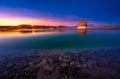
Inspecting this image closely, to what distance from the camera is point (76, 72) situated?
869 centimetres

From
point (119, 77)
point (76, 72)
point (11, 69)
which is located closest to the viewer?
point (119, 77)

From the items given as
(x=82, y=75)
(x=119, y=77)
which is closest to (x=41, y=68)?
(x=82, y=75)

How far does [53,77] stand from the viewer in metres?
7.99

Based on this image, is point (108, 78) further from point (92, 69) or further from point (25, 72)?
point (25, 72)

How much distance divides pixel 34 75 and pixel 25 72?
3.16 feet

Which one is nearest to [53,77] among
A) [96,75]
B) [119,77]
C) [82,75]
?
[82,75]

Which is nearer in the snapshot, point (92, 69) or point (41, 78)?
point (41, 78)

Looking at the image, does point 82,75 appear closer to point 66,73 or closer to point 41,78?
point 66,73

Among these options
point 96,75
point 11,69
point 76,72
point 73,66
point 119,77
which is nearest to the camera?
point 119,77

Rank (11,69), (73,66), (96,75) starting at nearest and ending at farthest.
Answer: (96,75)
(11,69)
(73,66)

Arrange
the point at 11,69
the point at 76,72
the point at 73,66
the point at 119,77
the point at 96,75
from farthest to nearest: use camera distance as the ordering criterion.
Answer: the point at 73,66 < the point at 11,69 < the point at 76,72 < the point at 96,75 < the point at 119,77

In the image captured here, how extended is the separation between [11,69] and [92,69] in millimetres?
6868

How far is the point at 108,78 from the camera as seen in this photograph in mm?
7594

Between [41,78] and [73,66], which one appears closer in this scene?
[41,78]
